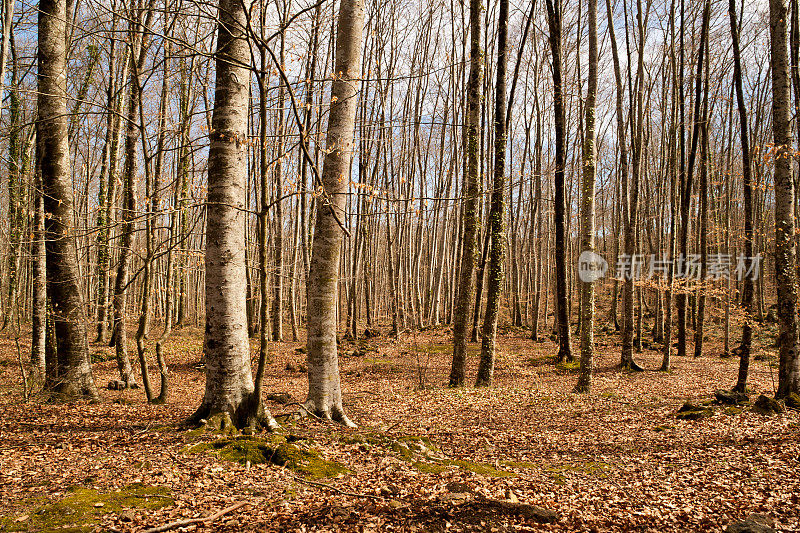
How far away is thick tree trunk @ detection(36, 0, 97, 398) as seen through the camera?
6766 mm

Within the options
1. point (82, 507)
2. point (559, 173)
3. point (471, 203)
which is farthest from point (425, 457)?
point (559, 173)

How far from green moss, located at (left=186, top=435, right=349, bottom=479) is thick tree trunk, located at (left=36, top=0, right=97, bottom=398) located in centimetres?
391

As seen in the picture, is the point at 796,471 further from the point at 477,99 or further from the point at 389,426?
the point at 477,99

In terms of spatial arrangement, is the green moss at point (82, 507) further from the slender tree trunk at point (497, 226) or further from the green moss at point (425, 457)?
the slender tree trunk at point (497, 226)

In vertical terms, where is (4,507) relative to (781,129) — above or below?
below

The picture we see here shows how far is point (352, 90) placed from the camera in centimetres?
586

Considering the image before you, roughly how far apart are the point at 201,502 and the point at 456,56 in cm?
1897

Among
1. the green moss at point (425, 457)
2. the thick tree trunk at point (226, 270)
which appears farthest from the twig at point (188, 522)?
the green moss at point (425, 457)

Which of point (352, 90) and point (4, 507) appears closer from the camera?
point (4, 507)

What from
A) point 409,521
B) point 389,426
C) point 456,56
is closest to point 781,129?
point 389,426

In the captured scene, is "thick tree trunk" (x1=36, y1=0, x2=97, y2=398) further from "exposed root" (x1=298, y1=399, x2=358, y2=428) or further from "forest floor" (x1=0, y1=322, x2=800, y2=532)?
"exposed root" (x1=298, y1=399, x2=358, y2=428)

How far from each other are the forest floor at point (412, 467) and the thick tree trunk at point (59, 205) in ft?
2.15

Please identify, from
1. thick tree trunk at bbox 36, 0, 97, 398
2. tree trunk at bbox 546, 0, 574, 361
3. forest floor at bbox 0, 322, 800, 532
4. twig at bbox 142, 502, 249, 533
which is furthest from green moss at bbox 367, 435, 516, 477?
tree trunk at bbox 546, 0, 574, 361

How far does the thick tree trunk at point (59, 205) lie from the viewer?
22.2 ft
